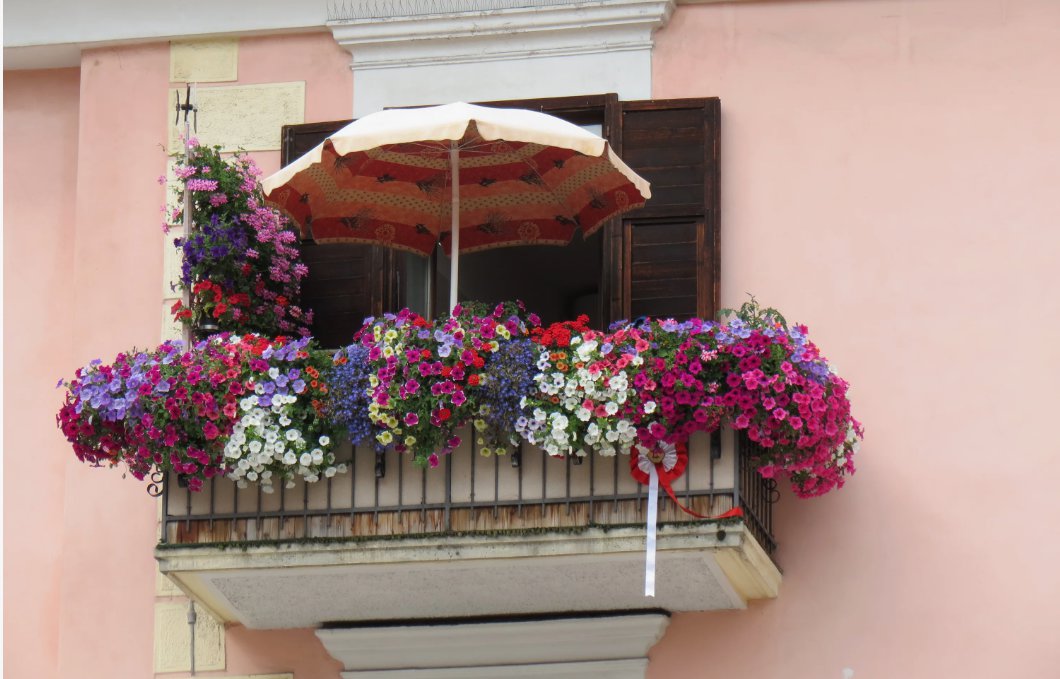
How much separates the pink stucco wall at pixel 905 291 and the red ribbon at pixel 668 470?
0.94 m

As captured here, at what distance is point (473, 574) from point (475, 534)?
11.4 inches

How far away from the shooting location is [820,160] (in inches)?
400

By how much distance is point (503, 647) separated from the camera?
977 centimetres

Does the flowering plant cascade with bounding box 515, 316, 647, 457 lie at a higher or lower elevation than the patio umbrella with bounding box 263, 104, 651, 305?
lower

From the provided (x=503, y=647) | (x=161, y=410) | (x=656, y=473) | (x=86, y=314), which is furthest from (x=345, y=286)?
(x=656, y=473)

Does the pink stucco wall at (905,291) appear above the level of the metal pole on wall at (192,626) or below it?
above

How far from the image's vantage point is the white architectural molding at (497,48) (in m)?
10.4

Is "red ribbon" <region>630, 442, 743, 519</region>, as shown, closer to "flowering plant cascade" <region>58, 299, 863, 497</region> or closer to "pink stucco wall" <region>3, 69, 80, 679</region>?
"flowering plant cascade" <region>58, 299, 863, 497</region>

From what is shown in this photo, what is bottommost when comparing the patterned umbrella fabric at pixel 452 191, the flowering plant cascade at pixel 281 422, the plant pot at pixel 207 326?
the flowering plant cascade at pixel 281 422

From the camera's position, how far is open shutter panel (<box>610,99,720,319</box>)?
32.7 ft

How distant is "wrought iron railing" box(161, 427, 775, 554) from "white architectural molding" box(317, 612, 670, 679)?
752mm

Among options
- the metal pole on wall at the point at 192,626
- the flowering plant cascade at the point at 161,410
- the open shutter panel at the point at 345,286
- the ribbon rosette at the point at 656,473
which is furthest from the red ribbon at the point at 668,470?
the metal pole on wall at the point at 192,626

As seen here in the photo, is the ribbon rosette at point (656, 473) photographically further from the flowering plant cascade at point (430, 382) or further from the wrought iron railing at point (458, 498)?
the flowering plant cascade at point (430, 382)

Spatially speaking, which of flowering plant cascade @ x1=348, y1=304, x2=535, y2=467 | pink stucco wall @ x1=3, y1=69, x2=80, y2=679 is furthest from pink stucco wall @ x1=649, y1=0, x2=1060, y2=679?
pink stucco wall @ x1=3, y1=69, x2=80, y2=679
